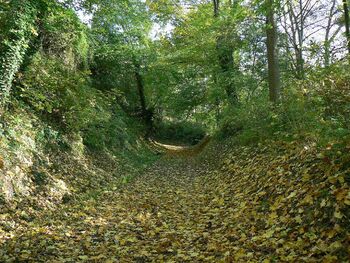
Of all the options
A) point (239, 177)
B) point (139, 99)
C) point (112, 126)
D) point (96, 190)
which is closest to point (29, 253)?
point (96, 190)

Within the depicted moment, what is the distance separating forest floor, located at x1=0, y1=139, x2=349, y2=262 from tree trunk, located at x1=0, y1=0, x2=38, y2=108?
11.6 ft

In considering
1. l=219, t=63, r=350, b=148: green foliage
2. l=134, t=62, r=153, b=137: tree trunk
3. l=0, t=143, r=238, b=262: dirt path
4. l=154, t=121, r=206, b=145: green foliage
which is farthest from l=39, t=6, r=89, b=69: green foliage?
l=154, t=121, r=206, b=145: green foliage

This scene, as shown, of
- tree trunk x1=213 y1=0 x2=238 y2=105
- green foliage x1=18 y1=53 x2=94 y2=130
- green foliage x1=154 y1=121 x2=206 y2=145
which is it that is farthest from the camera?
green foliage x1=154 y1=121 x2=206 y2=145

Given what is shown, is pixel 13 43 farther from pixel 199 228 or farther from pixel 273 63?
pixel 273 63

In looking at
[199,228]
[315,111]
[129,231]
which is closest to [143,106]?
[315,111]

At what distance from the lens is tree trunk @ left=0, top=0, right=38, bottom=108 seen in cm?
844

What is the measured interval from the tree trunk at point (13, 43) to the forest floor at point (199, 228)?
11.6ft

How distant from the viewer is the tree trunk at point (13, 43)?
844 centimetres

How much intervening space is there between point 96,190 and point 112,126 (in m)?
7.38

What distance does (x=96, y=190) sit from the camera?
30.9 feet

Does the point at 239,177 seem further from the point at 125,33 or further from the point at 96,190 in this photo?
the point at 125,33

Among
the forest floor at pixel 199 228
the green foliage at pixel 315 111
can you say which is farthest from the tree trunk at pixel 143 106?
the forest floor at pixel 199 228

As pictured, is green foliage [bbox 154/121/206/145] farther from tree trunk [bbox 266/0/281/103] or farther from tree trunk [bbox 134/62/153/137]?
tree trunk [bbox 266/0/281/103]

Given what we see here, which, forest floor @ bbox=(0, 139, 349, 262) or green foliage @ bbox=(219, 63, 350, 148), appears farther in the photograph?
green foliage @ bbox=(219, 63, 350, 148)
